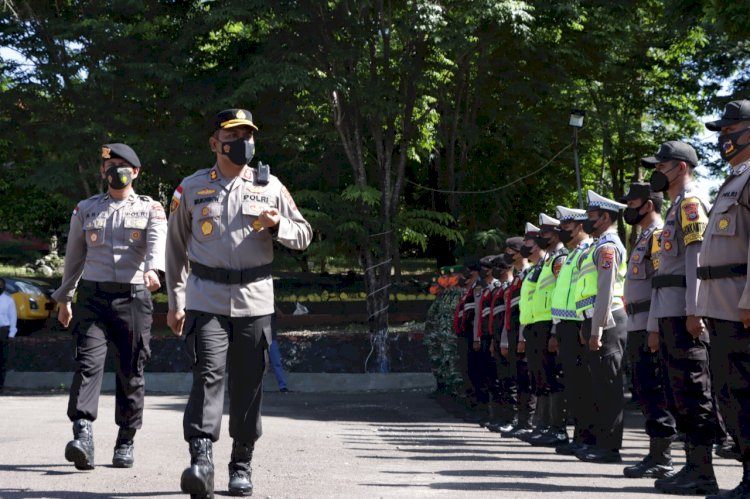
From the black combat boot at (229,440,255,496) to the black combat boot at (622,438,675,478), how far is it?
2.82m

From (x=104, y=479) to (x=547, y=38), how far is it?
815 inches

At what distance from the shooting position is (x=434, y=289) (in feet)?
67.2

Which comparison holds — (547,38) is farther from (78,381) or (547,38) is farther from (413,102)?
(78,381)

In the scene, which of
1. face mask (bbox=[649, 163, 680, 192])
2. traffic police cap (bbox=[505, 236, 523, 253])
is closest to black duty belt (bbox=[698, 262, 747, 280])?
face mask (bbox=[649, 163, 680, 192])

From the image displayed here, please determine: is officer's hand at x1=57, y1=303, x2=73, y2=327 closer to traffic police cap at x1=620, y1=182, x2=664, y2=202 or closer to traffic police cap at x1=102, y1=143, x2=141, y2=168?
traffic police cap at x1=102, y1=143, x2=141, y2=168

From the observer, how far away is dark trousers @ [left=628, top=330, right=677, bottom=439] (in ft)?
29.6

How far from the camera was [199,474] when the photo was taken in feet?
22.1

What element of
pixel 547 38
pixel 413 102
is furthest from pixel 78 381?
pixel 547 38

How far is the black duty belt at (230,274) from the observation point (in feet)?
24.0

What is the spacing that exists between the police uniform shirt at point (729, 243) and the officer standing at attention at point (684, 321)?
39 centimetres

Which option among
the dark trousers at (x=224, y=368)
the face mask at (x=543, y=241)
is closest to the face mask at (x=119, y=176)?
the dark trousers at (x=224, y=368)

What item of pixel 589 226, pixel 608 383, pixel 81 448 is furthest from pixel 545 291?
pixel 81 448

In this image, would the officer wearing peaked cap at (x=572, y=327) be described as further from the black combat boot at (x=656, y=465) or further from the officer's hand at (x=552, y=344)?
the black combat boot at (x=656, y=465)

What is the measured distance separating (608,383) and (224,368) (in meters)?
4.00
